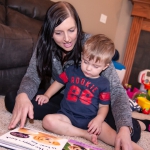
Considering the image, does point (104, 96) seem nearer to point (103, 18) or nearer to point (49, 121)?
point (49, 121)

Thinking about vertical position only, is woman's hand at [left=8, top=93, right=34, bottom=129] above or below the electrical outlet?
below

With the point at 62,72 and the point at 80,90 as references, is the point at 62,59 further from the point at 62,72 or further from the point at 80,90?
the point at 80,90

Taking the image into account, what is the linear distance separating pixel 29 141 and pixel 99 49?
18.8 inches

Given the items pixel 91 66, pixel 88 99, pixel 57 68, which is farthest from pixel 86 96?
pixel 57 68

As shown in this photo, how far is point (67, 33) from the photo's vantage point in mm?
995

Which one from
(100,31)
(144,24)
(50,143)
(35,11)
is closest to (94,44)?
(50,143)

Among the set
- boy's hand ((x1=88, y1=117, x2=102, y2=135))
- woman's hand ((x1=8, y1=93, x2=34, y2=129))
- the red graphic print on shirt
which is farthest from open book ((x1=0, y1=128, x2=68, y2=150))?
the red graphic print on shirt

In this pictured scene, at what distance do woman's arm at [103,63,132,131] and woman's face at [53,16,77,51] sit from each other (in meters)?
0.22

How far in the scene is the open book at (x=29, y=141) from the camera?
2.39 feet

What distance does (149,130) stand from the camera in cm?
125

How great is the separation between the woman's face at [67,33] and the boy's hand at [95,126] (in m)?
0.35

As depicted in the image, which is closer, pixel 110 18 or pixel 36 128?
pixel 36 128

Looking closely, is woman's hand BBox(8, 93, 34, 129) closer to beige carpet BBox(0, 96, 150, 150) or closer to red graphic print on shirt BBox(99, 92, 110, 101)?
beige carpet BBox(0, 96, 150, 150)

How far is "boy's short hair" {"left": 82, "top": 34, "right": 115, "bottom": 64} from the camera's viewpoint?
963 millimetres
